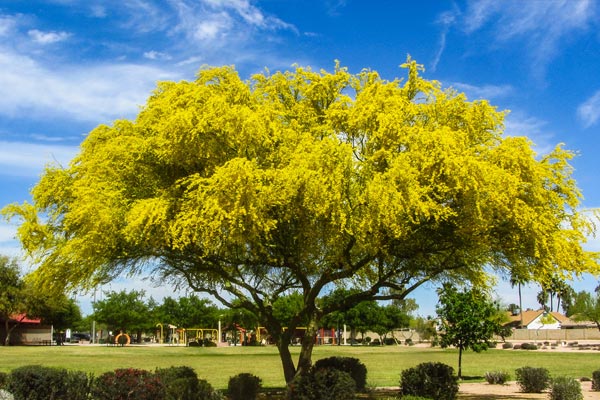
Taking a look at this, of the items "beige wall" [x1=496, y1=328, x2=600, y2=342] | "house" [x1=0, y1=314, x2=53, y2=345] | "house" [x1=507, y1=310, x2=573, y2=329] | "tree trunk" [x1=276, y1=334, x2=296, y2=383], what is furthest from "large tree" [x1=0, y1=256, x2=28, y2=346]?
"house" [x1=507, y1=310, x2=573, y2=329]

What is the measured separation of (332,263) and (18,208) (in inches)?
346

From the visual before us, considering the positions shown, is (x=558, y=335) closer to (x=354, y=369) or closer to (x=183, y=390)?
(x=354, y=369)

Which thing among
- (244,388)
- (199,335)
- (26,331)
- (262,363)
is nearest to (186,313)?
(199,335)

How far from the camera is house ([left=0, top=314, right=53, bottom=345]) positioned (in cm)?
9469

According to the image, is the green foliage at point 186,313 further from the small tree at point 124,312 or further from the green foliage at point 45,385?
the green foliage at point 45,385

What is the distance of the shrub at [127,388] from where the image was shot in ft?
46.6

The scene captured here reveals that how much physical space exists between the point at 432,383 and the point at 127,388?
30.7ft

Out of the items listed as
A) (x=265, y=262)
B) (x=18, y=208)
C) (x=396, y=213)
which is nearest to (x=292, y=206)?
(x=396, y=213)

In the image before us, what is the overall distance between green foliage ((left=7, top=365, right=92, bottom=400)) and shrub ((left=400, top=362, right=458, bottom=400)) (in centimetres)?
913

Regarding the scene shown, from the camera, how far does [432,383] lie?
19.8 meters

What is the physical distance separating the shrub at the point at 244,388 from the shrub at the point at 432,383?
177 inches

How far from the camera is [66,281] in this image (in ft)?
61.6

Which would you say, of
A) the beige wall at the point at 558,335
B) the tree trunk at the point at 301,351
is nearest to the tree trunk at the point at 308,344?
the tree trunk at the point at 301,351

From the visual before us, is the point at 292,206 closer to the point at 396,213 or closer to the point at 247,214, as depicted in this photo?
the point at 247,214
